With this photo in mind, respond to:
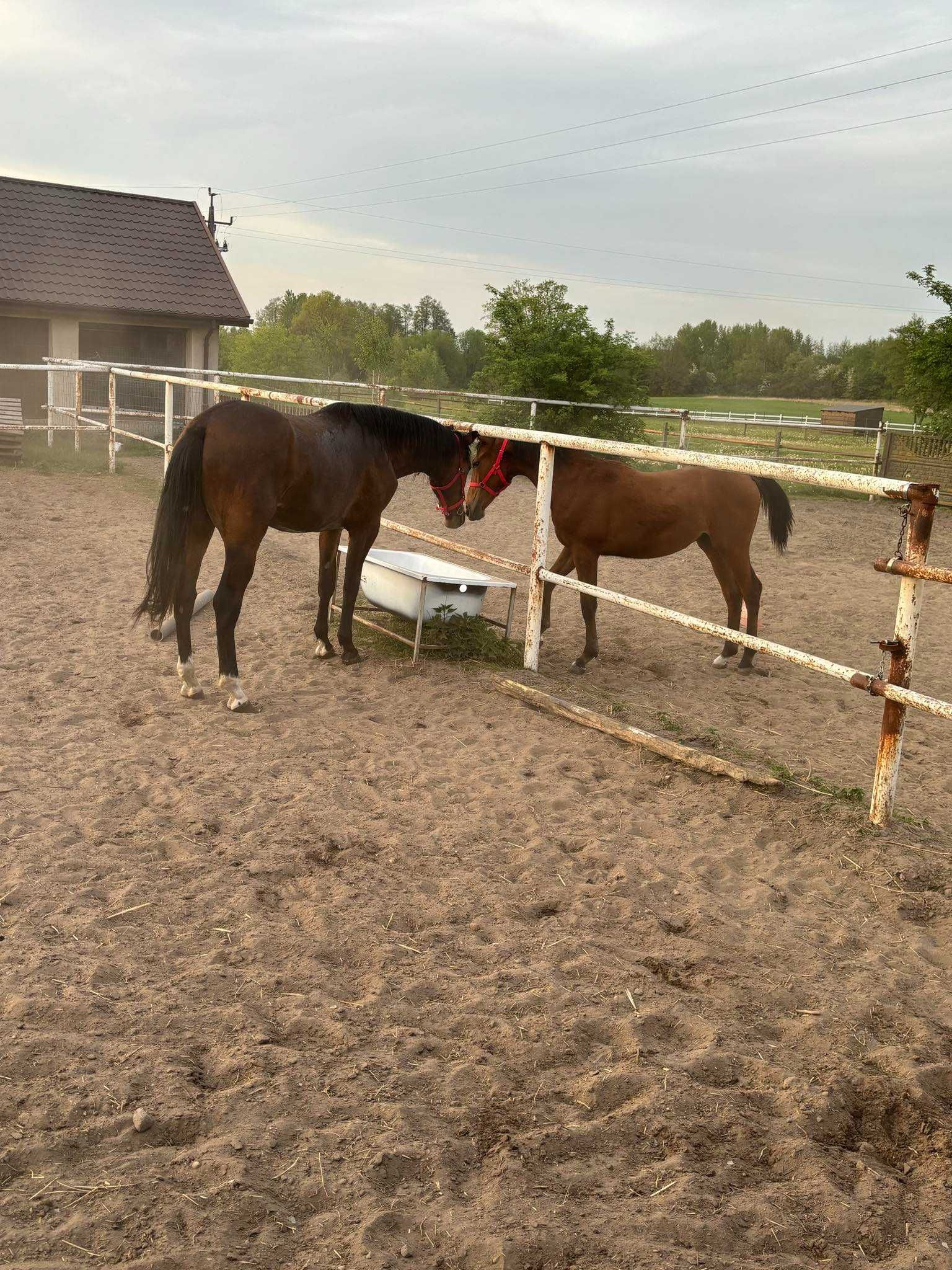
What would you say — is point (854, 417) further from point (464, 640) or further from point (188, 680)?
point (188, 680)

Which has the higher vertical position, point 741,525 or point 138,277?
point 138,277

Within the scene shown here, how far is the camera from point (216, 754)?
4.23 m

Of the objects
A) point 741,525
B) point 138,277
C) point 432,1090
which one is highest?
point 138,277

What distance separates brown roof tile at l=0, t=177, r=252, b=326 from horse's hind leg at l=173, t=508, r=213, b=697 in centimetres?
1395

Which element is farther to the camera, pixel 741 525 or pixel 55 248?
pixel 55 248

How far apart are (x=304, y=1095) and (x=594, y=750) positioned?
260 cm

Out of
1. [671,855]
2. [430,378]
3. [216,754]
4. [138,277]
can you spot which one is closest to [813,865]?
[671,855]

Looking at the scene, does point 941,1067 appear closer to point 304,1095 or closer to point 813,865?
point 813,865

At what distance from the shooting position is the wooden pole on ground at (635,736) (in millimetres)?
4223

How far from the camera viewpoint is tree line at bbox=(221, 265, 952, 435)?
1881 cm

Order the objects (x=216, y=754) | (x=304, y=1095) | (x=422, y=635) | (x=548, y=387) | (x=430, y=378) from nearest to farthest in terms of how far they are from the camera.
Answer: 1. (x=304, y=1095)
2. (x=216, y=754)
3. (x=422, y=635)
4. (x=548, y=387)
5. (x=430, y=378)

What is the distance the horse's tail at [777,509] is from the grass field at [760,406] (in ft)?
151

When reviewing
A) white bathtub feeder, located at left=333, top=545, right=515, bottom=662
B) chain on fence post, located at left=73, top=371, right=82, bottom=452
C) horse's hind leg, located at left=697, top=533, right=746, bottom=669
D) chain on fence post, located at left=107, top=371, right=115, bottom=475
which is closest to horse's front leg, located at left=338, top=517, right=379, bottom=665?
white bathtub feeder, located at left=333, top=545, right=515, bottom=662

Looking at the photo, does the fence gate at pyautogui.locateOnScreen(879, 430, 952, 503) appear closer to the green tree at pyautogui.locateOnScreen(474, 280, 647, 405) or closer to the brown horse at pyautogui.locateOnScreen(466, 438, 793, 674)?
the green tree at pyautogui.locateOnScreen(474, 280, 647, 405)
